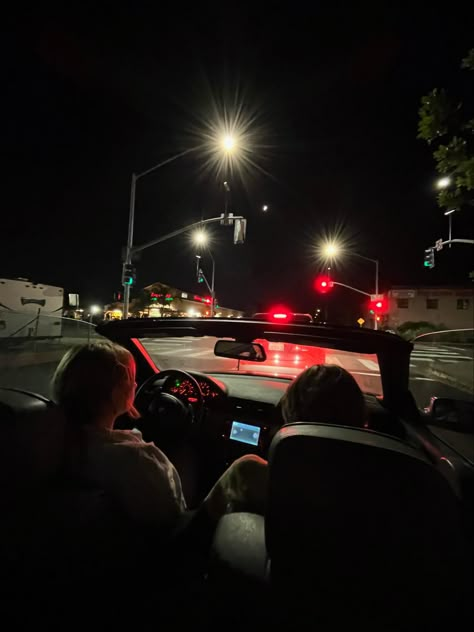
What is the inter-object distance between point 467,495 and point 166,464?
139 cm

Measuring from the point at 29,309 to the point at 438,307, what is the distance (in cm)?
4886

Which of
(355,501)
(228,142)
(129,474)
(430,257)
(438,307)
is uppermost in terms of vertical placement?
(228,142)

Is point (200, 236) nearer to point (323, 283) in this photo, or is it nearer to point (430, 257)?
point (323, 283)

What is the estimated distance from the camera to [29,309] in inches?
887

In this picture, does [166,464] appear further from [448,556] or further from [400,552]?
[448,556]

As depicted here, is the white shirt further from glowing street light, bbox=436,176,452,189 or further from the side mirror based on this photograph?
glowing street light, bbox=436,176,452,189

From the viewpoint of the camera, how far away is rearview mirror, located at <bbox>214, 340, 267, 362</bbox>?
3.30 metres

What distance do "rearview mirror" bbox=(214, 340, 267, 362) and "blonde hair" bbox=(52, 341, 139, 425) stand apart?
160cm

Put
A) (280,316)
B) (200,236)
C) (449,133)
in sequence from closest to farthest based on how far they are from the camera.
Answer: (280,316) → (449,133) → (200,236)

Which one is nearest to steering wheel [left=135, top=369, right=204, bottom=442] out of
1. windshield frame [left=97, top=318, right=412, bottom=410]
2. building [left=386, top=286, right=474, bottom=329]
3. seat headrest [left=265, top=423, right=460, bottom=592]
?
windshield frame [left=97, top=318, right=412, bottom=410]

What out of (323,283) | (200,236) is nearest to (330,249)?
(323,283)

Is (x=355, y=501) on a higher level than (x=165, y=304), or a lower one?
lower

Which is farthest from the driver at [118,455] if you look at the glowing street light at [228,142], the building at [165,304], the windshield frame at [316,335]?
the building at [165,304]

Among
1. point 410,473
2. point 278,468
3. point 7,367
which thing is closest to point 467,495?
point 410,473
